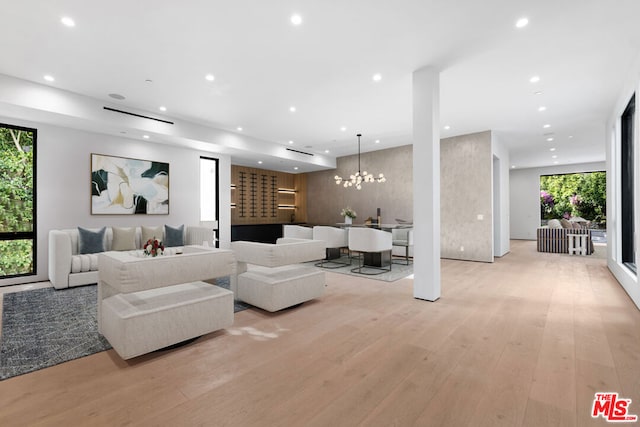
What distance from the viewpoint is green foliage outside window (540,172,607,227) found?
13.1 metres

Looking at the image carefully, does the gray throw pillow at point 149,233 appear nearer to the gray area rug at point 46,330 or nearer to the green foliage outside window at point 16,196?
the green foliage outside window at point 16,196

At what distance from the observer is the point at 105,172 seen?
20.5 ft

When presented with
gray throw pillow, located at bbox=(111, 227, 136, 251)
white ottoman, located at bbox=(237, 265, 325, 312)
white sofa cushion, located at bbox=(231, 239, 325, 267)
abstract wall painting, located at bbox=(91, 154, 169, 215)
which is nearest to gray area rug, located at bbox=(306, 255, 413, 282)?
white ottoman, located at bbox=(237, 265, 325, 312)

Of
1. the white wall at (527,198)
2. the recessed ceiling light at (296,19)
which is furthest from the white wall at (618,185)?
the white wall at (527,198)

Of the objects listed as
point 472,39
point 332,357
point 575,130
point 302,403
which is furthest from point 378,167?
point 302,403

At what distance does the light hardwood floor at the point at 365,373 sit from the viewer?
5.87 ft

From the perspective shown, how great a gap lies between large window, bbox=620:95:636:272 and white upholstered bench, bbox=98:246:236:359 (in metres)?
6.27

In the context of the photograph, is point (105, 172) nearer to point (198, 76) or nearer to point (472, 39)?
point (198, 76)

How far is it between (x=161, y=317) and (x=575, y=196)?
16.9m

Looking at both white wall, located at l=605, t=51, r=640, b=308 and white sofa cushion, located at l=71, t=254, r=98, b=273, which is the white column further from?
white sofa cushion, located at l=71, t=254, r=98, b=273

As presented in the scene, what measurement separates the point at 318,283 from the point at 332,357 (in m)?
1.53

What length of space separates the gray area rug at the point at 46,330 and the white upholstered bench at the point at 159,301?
0.28 meters

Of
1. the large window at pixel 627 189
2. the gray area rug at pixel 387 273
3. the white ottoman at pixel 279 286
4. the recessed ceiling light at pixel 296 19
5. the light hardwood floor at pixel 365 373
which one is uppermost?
the recessed ceiling light at pixel 296 19

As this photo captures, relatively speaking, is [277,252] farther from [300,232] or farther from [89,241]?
[89,241]
